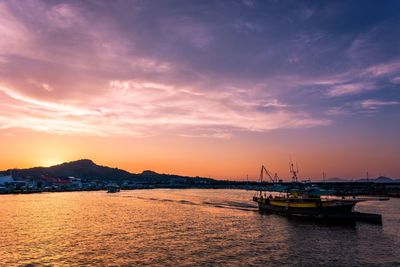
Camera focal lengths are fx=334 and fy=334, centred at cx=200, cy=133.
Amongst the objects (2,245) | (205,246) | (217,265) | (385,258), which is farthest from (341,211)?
(2,245)

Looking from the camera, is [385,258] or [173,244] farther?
[173,244]

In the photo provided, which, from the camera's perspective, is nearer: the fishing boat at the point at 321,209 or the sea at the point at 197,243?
the sea at the point at 197,243

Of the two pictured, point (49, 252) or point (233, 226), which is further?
point (233, 226)

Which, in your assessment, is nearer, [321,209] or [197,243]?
[197,243]

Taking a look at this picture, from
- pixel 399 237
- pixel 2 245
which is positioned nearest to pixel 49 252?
pixel 2 245

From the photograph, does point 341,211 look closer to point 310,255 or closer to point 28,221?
point 310,255

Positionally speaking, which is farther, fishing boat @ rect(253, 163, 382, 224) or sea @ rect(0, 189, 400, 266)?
fishing boat @ rect(253, 163, 382, 224)

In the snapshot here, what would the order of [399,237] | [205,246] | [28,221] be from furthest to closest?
[28,221]
[399,237]
[205,246]

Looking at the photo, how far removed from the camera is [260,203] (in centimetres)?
12131

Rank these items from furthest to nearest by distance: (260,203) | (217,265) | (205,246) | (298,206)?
(260,203) → (298,206) → (205,246) → (217,265)

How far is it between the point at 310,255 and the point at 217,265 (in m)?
15.1

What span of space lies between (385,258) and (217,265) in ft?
78.5

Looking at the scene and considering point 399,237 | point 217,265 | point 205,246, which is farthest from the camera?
point 399,237

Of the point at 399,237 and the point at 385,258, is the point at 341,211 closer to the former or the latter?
the point at 399,237
